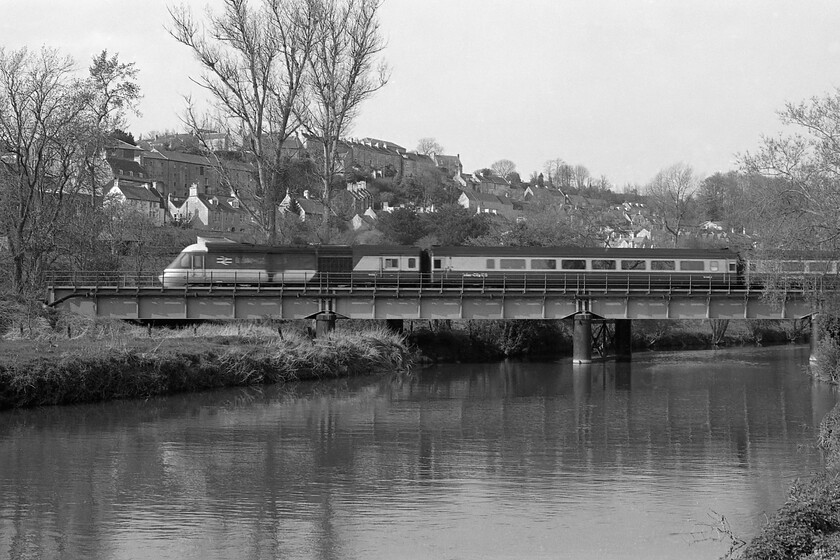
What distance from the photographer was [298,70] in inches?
1971

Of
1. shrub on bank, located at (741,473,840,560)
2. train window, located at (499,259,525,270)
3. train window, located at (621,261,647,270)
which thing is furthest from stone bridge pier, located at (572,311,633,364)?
shrub on bank, located at (741,473,840,560)

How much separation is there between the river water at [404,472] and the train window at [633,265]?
1312 cm

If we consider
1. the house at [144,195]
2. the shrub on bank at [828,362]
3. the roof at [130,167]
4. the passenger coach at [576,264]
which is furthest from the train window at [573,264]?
the roof at [130,167]

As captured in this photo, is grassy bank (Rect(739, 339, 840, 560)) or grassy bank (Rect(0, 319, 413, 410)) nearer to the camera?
grassy bank (Rect(739, 339, 840, 560))

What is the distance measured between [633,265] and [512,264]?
21.4 feet

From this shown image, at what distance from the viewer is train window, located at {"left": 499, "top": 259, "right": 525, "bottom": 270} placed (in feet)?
166

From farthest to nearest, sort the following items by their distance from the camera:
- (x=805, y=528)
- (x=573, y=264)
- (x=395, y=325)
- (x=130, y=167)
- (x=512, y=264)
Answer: (x=130, y=167)
(x=395, y=325)
(x=573, y=264)
(x=512, y=264)
(x=805, y=528)

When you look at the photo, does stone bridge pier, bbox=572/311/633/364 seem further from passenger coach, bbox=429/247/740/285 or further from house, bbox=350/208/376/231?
house, bbox=350/208/376/231

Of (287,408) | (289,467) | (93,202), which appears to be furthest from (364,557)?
(93,202)

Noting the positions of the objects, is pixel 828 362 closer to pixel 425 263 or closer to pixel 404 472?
pixel 425 263

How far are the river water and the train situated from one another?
11.8 meters

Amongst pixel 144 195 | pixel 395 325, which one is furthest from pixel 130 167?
pixel 395 325

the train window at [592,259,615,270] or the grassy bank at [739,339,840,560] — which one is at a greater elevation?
the train window at [592,259,615,270]

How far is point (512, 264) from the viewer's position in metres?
50.5
